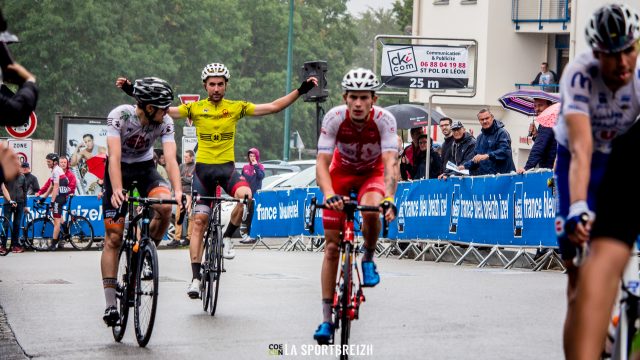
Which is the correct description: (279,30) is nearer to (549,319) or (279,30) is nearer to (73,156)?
(73,156)

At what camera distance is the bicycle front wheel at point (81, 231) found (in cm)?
2806

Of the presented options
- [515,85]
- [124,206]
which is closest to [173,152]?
[124,206]

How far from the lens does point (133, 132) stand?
34.1 feet

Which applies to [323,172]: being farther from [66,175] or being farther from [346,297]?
[66,175]

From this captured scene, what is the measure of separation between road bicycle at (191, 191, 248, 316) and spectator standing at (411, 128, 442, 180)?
9.11 m

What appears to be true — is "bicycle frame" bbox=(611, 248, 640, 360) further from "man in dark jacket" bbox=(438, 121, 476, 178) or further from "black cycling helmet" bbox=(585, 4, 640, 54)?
"man in dark jacket" bbox=(438, 121, 476, 178)

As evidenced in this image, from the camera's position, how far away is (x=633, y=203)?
18.5 feet

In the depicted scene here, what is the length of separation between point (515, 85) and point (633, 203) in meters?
48.0

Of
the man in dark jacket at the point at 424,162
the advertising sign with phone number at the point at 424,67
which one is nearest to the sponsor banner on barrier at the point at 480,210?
the man in dark jacket at the point at 424,162

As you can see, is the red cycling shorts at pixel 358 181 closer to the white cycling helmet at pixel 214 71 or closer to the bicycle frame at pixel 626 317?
the white cycling helmet at pixel 214 71

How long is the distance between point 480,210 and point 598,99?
1289cm

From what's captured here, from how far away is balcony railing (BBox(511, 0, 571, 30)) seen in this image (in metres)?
51.9

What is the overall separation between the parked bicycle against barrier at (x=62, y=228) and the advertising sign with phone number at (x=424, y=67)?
7491 millimetres

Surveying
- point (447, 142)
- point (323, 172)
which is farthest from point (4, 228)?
point (323, 172)
